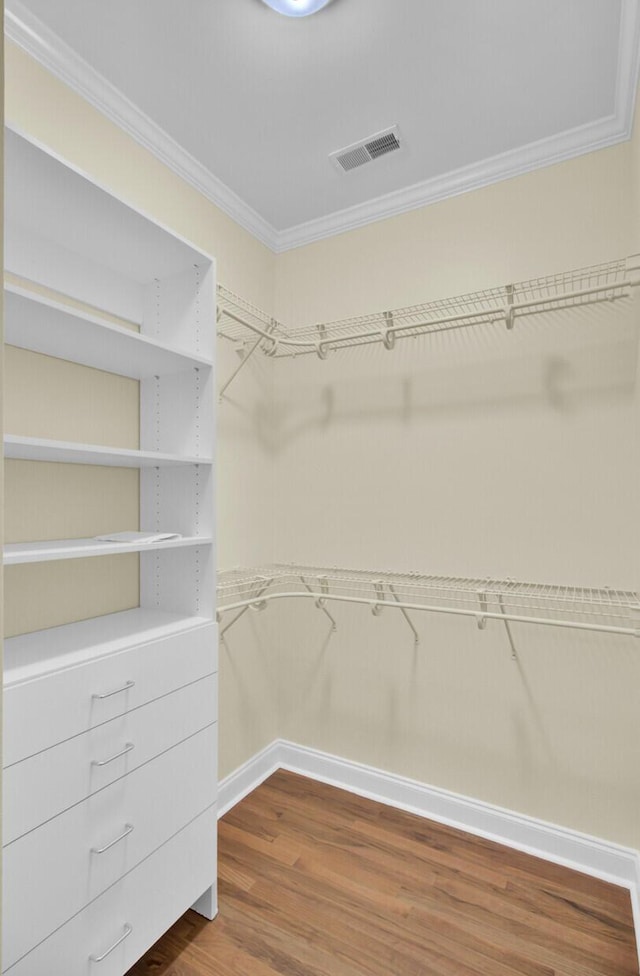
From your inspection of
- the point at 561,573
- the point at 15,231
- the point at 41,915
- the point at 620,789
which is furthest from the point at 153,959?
the point at 15,231

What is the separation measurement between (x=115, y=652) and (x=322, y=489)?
4.33ft

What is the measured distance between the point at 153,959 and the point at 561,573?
1.79 metres

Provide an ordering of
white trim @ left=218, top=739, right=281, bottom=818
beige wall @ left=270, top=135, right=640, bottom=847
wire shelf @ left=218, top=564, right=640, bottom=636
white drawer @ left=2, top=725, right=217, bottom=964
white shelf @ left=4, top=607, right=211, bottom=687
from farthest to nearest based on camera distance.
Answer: white trim @ left=218, top=739, right=281, bottom=818 < beige wall @ left=270, top=135, right=640, bottom=847 < wire shelf @ left=218, top=564, right=640, bottom=636 < white shelf @ left=4, top=607, right=211, bottom=687 < white drawer @ left=2, top=725, right=217, bottom=964

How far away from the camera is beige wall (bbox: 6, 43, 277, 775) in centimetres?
155

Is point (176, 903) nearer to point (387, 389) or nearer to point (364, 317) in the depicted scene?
point (387, 389)

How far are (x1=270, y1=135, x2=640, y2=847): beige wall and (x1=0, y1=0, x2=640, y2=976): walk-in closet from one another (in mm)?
14

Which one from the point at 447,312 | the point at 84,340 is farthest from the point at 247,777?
the point at 447,312

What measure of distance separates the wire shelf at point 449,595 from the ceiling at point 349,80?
1636 millimetres

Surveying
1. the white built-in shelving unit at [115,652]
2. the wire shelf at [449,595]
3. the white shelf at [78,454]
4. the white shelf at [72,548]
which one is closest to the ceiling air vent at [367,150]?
the white built-in shelving unit at [115,652]

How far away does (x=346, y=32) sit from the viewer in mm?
1567

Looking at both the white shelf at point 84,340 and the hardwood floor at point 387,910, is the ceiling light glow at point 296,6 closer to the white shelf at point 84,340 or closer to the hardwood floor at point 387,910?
the white shelf at point 84,340

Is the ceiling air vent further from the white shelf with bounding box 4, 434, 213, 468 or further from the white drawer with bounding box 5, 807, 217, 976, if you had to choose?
the white drawer with bounding box 5, 807, 217, 976

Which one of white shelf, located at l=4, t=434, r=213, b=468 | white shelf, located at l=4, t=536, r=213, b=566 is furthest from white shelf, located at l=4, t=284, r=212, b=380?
white shelf, located at l=4, t=536, r=213, b=566

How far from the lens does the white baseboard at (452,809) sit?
1.87m
